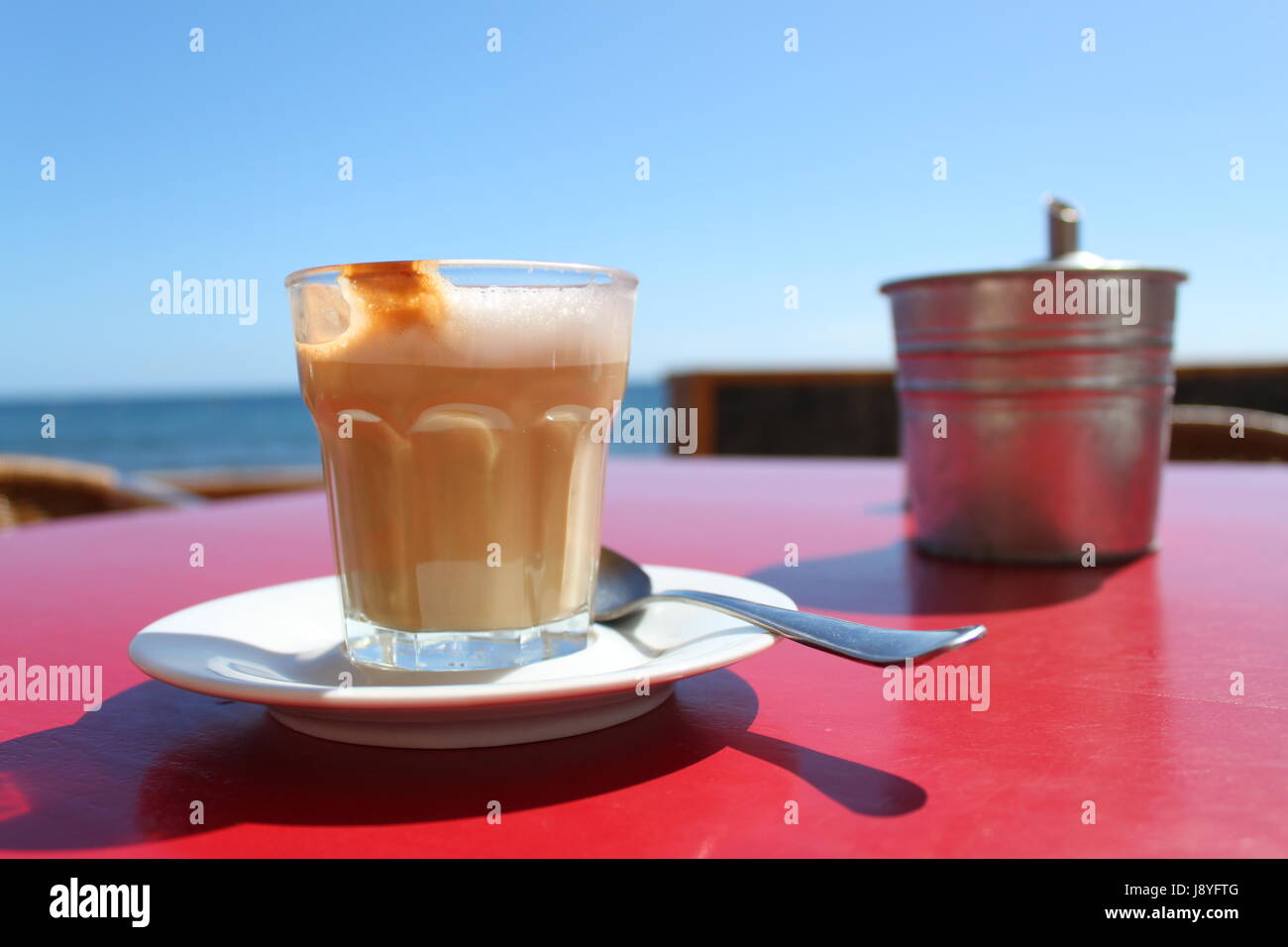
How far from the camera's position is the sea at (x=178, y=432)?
28844 millimetres

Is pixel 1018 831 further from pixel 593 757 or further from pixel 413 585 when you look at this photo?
pixel 413 585

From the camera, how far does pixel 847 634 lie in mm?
581

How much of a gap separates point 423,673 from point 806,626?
0.23m

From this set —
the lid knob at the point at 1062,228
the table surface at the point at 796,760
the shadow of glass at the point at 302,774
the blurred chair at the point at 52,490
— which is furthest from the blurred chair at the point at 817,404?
the shadow of glass at the point at 302,774

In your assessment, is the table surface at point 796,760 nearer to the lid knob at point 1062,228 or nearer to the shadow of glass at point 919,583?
the shadow of glass at point 919,583

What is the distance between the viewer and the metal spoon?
1.71 feet

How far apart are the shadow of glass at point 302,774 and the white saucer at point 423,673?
1cm

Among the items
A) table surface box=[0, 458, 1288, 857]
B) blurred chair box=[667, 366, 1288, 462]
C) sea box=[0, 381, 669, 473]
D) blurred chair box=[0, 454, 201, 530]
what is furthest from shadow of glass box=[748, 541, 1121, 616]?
sea box=[0, 381, 669, 473]

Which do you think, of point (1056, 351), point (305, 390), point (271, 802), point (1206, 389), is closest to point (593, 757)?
point (271, 802)

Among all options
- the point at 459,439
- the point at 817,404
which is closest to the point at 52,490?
the point at 459,439

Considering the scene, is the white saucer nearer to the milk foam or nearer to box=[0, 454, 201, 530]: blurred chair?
the milk foam

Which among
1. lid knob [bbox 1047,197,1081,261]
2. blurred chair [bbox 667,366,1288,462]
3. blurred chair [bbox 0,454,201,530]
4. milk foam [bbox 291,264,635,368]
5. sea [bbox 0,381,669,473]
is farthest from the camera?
sea [bbox 0,381,669,473]

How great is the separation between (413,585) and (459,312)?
7.0 inches

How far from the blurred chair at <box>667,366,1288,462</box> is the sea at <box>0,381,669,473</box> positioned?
52.8 feet
